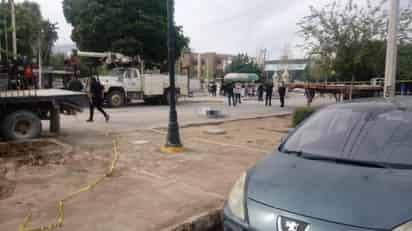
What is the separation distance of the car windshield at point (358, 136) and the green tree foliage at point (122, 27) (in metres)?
21.1

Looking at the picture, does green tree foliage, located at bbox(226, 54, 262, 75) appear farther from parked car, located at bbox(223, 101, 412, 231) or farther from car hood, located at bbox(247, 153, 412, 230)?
car hood, located at bbox(247, 153, 412, 230)

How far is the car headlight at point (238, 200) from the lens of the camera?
252 centimetres

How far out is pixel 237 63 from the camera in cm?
6781

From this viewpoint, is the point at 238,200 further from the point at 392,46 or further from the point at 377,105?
the point at 392,46

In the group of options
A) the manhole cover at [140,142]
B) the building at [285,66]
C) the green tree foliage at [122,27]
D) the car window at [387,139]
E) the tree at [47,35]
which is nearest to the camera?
the car window at [387,139]

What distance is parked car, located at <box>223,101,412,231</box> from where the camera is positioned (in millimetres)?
2084

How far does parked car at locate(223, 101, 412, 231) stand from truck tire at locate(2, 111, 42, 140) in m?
7.04

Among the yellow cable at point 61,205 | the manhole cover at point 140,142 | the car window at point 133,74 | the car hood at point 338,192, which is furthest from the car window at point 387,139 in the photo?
the car window at point 133,74

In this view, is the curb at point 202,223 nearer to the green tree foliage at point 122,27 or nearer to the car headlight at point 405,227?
the car headlight at point 405,227

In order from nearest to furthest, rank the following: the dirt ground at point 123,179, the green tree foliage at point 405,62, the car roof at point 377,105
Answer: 1. the car roof at point 377,105
2. the dirt ground at point 123,179
3. the green tree foliage at point 405,62

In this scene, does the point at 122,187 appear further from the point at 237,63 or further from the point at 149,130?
the point at 237,63

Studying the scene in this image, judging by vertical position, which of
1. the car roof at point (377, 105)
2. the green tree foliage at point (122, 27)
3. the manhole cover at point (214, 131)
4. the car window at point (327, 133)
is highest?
the green tree foliage at point (122, 27)

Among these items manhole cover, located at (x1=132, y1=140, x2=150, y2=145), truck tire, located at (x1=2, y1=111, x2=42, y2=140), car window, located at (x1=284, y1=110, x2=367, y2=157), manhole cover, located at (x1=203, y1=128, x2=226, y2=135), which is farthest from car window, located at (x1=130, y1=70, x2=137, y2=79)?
car window, located at (x1=284, y1=110, x2=367, y2=157)

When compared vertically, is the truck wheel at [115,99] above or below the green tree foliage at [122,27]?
below
